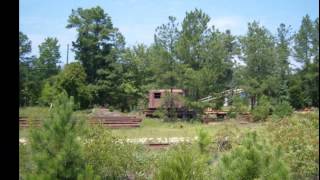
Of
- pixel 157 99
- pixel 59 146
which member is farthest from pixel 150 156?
pixel 157 99

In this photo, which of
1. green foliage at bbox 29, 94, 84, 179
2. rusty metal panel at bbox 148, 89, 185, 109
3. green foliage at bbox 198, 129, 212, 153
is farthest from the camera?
rusty metal panel at bbox 148, 89, 185, 109

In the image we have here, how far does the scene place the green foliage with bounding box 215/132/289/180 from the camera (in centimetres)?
421

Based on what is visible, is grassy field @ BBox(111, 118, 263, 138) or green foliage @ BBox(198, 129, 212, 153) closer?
green foliage @ BBox(198, 129, 212, 153)

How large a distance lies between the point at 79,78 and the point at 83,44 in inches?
149

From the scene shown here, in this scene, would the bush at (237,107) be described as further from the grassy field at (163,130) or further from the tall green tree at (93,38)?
the tall green tree at (93,38)

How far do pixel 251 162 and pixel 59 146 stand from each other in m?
2.18

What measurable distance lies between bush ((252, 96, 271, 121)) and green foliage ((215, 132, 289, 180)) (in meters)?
22.0

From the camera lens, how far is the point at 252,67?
29172 millimetres

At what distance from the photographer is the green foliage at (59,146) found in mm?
4789

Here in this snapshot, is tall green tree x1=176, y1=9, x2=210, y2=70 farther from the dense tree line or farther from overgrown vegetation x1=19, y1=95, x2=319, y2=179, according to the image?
overgrown vegetation x1=19, y1=95, x2=319, y2=179

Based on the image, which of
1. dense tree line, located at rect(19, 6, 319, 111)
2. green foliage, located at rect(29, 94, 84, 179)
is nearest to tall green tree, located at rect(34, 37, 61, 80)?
dense tree line, located at rect(19, 6, 319, 111)

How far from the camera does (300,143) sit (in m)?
7.62
